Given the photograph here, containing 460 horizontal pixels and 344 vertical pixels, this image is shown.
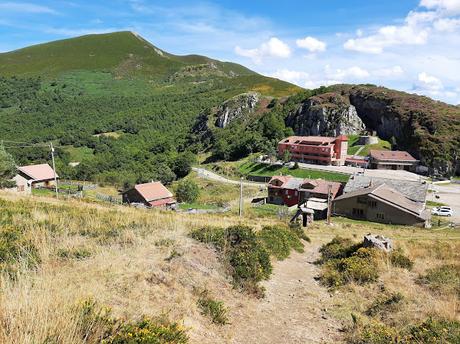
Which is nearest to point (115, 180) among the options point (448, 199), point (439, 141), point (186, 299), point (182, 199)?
point (182, 199)

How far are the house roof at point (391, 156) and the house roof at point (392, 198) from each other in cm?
3725

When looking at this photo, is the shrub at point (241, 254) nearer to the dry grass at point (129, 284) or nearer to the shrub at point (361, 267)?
the dry grass at point (129, 284)

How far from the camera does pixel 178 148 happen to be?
14050cm

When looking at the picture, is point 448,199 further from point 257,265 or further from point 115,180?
point 115,180

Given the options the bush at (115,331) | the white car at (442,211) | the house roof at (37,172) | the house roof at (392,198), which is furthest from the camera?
the house roof at (37,172)

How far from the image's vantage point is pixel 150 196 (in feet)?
201

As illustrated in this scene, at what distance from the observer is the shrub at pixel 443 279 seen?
45.6 feet

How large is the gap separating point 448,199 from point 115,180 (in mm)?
76461

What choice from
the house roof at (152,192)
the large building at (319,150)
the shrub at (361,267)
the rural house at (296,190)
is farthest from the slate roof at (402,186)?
the shrub at (361,267)

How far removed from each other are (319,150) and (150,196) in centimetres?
5294

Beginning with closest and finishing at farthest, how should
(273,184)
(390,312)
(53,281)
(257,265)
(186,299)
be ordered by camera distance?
1. (53,281)
2. (186,299)
3. (390,312)
4. (257,265)
5. (273,184)

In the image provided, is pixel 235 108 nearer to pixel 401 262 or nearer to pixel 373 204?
pixel 373 204

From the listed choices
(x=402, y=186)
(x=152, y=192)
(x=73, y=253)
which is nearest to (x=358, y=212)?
(x=402, y=186)

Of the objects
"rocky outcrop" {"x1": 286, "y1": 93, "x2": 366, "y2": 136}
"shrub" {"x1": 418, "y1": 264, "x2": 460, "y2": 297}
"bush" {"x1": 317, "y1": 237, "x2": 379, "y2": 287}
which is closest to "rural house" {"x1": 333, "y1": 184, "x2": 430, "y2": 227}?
"bush" {"x1": 317, "y1": 237, "x2": 379, "y2": 287}
